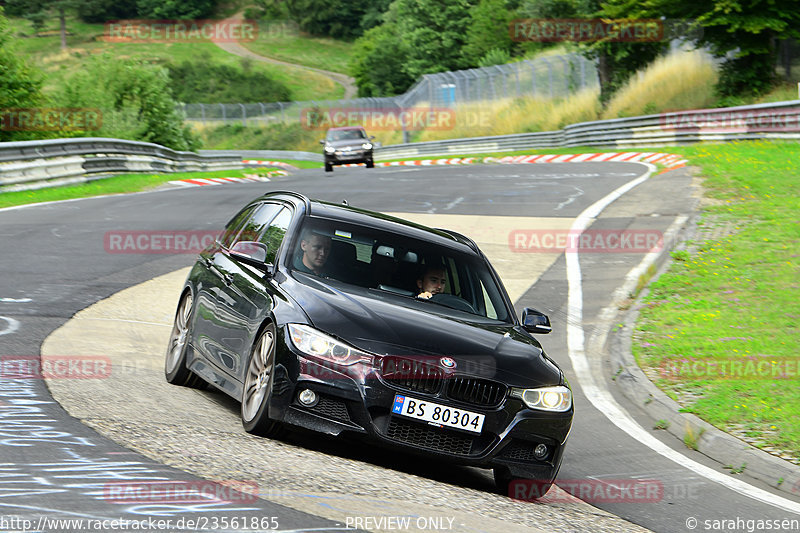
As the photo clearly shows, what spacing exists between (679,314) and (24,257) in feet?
27.9

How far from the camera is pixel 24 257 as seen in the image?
1445cm

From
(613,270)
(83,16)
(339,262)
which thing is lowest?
(613,270)

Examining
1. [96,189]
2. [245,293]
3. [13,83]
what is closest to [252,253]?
[245,293]

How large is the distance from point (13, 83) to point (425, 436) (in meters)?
26.0

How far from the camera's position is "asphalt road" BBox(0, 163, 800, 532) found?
5.29 metres

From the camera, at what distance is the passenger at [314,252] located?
25.2 ft

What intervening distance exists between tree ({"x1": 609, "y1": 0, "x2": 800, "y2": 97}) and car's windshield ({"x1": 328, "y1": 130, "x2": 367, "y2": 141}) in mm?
11649

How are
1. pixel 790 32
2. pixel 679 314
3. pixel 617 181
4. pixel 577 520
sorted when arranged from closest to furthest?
pixel 577 520 < pixel 679 314 < pixel 617 181 < pixel 790 32

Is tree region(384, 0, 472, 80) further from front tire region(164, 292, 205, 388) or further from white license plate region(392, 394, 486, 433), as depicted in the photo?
white license plate region(392, 394, 486, 433)

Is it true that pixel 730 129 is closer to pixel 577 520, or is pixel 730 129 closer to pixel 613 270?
pixel 613 270

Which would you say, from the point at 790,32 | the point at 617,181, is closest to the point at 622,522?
the point at 617,181

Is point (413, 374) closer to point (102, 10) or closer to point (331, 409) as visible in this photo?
point (331, 409)

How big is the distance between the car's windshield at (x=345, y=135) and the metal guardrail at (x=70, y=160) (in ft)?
30.3

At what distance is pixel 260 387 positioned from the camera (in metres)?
6.79
